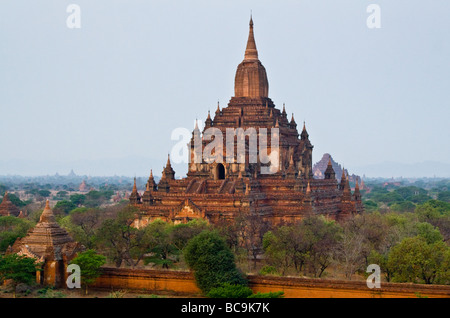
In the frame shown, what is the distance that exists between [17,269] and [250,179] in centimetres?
2640

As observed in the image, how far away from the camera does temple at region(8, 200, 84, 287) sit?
120 ft

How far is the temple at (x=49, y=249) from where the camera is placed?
36.5 m

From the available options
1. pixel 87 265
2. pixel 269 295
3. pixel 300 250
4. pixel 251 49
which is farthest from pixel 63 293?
pixel 251 49

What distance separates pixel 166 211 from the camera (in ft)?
189

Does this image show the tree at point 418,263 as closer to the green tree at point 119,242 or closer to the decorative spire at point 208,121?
the green tree at point 119,242

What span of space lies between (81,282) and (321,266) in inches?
546

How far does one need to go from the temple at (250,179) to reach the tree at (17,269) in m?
19.9

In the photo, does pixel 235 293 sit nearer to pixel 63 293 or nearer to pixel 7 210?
pixel 63 293

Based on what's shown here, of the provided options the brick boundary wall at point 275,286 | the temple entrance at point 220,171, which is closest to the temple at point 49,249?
the brick boundary wall at point 275,286

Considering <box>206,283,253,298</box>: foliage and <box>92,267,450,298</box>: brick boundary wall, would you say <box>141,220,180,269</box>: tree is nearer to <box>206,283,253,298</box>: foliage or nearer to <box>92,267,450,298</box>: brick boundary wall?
<box>92,267,450,298</box>: brick boundary wall

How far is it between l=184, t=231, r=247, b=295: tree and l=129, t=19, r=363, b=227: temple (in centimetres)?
1657
